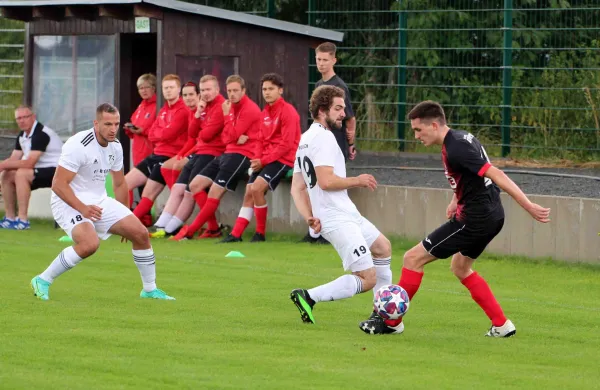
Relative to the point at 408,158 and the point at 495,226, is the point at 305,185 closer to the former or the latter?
the point at 495,226

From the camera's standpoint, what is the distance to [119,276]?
13117mm

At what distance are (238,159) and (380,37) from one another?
221 inches

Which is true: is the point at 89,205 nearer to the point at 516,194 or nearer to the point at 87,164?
the point at 87,164

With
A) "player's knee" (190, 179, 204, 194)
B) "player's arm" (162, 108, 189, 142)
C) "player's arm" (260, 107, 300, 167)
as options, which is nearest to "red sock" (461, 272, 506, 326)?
"player's arm" (260, 107, 300, 167)

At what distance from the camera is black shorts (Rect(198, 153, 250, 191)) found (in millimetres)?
16938

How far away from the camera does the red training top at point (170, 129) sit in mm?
17891

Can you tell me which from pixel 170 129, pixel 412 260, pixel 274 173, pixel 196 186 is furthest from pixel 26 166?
pixel 412 260

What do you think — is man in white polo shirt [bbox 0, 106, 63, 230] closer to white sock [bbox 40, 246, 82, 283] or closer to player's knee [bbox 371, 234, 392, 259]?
white sock [bbox 40, 246, 82, 283]

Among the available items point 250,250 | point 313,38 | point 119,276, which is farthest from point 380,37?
point 119,276

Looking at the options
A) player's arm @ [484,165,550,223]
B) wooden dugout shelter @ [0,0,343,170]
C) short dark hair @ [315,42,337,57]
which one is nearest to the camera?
player's arm @ [484,165,550,223]

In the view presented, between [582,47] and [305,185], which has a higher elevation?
[582,47]

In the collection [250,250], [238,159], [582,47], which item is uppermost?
[582,47]

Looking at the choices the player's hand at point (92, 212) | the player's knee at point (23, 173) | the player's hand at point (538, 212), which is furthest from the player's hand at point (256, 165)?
the player's hand at point (538, 212)

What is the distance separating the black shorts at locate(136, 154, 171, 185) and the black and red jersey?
8.93 metres
